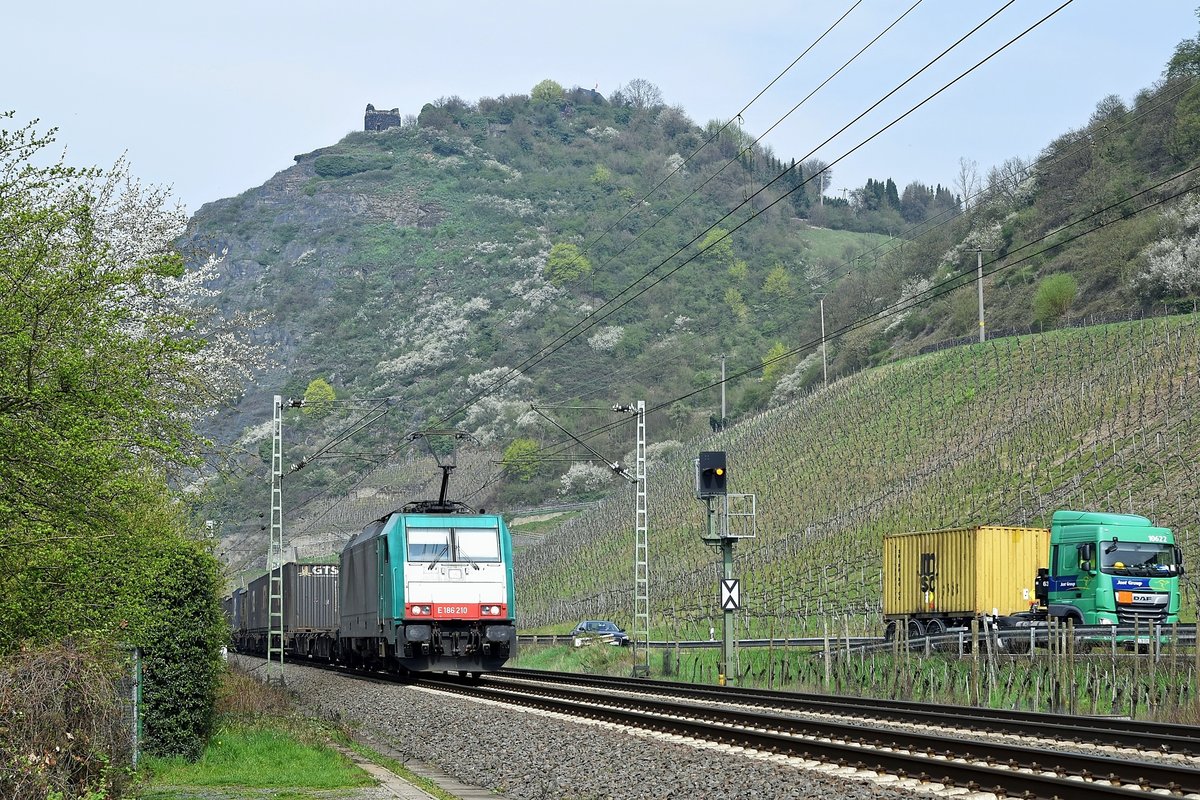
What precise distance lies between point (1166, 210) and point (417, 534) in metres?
74.2

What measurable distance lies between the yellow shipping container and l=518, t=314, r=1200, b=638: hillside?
20.8 ft

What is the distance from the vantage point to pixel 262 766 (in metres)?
16.3

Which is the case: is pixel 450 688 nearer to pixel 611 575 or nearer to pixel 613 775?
pixel 613 775

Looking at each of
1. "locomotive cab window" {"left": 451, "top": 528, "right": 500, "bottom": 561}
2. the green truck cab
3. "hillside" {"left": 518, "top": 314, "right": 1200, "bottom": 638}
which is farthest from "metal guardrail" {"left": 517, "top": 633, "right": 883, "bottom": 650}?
"locomotive cab window" {"left": 451, "top": 528, "right": 500, "bottom": 561}

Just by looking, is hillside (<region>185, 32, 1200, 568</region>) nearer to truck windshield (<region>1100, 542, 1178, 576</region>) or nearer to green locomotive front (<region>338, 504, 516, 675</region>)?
green locomotive front (<region>338, 504, 516, 675</region>)

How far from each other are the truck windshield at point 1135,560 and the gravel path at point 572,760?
1528cm

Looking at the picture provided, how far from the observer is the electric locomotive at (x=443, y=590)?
31281mm

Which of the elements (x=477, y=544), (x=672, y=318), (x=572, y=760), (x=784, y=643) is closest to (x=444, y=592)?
(x=477, y=544)

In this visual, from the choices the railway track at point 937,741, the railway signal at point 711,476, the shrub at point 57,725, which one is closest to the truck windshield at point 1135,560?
the railway signal at point 711,476

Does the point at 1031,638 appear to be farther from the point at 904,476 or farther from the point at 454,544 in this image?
the point at 904,476

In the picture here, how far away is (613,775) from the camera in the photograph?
1476 cm

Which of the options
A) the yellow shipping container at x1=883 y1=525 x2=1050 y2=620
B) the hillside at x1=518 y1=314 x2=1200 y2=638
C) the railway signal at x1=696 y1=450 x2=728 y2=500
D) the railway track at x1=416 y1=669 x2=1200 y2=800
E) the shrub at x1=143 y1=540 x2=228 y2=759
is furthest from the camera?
the hillside at x1=518 y1=314 x2=1200 y2=638

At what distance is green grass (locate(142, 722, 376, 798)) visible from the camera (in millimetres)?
14969

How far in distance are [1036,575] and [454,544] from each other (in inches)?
604
